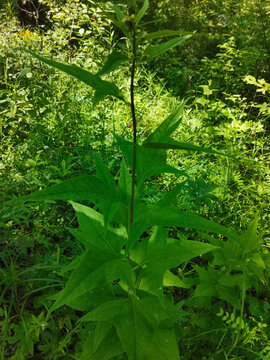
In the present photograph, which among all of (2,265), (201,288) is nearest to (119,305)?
(201,288)

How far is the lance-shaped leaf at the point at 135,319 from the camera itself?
1063mm

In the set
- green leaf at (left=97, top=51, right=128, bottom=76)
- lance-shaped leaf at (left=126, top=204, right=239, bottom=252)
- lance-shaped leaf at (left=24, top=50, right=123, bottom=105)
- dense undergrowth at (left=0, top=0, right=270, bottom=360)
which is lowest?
dense undergrowth at (left=0, top=0, right=270, bottom=360)

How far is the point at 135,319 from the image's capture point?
3.67 ft

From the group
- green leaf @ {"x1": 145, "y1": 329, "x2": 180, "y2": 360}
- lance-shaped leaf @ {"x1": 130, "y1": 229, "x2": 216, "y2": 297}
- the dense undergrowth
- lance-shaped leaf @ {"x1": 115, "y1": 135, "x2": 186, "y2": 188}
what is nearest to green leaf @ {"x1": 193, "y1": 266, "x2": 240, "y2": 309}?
the dense undergrowth

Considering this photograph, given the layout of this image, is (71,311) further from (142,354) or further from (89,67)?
(89,67)

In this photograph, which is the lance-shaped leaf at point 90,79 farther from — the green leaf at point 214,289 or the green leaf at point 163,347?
the green leaf at point 214,289

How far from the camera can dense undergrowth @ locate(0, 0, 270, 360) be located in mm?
1456

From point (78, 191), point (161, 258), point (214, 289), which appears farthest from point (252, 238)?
point (78, 191)

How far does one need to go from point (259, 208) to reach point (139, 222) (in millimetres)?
1805

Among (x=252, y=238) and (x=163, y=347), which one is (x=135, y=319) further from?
(x=252, y=238)

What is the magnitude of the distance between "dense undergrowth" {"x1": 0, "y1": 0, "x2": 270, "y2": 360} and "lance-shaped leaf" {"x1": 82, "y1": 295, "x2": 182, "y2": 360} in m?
0.03

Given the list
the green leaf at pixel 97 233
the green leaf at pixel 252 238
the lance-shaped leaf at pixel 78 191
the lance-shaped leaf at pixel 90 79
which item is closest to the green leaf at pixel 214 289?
the green leaf at pixel 252 238

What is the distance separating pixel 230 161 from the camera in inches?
111

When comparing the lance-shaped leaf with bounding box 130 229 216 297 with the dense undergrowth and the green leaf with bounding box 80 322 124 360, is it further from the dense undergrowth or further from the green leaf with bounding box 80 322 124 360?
the green leaf with bounding box 80 322 124 360
